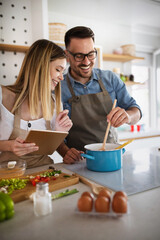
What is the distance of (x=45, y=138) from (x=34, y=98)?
0.38 m

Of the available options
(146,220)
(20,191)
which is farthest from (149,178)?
(20,191)

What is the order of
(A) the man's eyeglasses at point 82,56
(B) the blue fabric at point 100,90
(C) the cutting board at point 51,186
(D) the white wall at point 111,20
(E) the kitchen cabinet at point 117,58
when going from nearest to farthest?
(C) the cutting board at point 51,186 → (A) the man's eyeglasses at point 82,56 → (B) the blue fabric at point 100,90 → (D) the white wall at point 111,20 → (E) the kitchen cabinet at point 117,58

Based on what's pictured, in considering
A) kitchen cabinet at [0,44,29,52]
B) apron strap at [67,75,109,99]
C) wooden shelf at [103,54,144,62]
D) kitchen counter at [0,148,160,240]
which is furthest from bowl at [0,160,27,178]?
wooden shelf at [103,54,144,62]

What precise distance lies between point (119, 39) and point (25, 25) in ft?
6.80

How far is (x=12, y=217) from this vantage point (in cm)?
73

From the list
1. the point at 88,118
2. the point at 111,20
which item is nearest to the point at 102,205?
the point at 88,118

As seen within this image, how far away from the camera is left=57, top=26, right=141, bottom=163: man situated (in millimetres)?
1691

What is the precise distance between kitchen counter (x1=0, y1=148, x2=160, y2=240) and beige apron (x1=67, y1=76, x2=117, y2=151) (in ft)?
3.09

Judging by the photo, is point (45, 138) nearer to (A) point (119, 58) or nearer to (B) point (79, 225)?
(B) point (79, 225)

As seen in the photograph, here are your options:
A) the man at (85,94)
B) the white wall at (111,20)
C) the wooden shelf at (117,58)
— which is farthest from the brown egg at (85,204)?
the wooden shelf at (117,58)

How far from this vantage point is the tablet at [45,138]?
3.55ft

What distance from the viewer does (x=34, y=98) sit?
1447 mm

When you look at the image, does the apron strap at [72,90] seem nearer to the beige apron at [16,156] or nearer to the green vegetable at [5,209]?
the beige apron at [16,156]

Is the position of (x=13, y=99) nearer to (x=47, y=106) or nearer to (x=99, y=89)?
(x=47, y=106)
